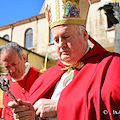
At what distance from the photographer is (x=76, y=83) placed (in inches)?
83.8

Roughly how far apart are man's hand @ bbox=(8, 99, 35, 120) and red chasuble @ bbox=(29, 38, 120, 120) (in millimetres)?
250

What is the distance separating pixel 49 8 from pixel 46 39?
15.0 meters

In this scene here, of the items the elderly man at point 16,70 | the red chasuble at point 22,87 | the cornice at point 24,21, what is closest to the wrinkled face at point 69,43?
the elderly man at point 16,70

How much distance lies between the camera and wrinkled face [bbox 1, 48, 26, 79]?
11.4 feet

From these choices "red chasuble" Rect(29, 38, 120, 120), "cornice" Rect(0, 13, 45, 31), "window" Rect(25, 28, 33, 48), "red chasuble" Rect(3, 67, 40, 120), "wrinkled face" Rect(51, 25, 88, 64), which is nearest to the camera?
"red chasuble" Rect(29, 38, 120, 120)

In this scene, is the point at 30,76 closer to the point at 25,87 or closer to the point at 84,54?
the point at 25,87

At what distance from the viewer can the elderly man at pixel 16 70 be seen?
11.4ft

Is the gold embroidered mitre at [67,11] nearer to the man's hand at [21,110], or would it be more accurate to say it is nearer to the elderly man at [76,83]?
the elderly man at [76,83]

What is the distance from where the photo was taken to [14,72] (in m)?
3.59

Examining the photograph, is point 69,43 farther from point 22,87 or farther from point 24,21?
point 24,21

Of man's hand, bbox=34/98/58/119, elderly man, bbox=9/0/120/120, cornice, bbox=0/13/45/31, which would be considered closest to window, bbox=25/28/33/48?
cornice, bbox=0/13/45/31

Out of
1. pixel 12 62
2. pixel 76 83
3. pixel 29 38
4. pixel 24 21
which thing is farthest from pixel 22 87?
pixel 24 21

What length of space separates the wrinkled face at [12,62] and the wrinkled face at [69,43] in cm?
134

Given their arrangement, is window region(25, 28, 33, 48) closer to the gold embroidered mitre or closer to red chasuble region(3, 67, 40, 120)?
red chasuble region(3, 67, 40, 120)
